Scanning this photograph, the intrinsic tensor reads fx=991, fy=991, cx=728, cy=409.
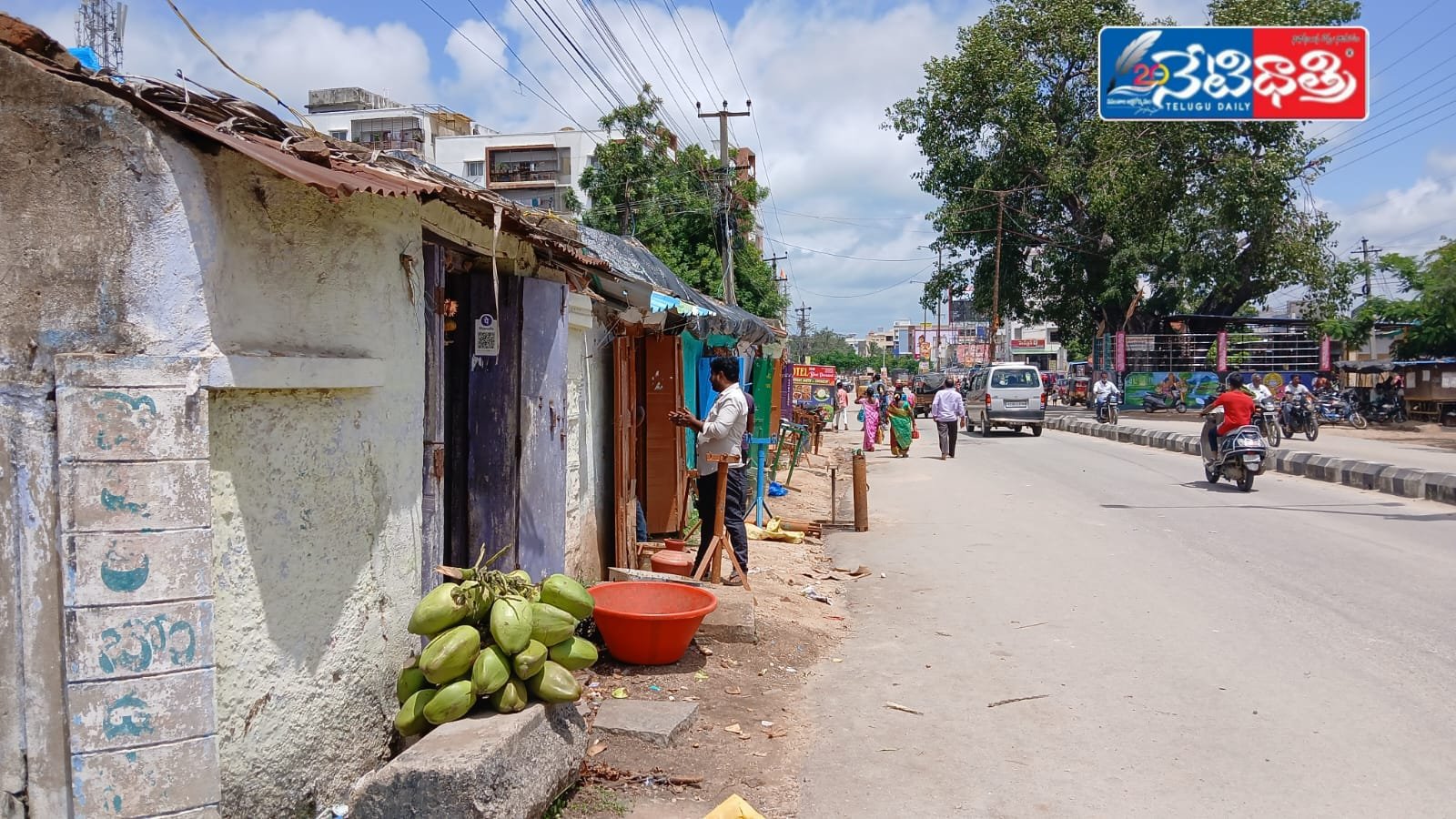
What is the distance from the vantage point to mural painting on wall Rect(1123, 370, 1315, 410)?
38.6 meters

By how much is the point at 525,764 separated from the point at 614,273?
14.3ft

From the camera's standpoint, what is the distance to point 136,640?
3.04m

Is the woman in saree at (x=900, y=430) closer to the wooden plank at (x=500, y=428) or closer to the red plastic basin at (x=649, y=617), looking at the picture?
the red plastic basin at (x=649, y=617)

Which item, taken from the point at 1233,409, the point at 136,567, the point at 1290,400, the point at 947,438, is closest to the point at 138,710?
the point at 136,567

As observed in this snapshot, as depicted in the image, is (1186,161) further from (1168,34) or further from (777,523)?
(777,523)

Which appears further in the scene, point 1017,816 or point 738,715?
point 738,715

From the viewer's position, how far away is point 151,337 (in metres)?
3.05

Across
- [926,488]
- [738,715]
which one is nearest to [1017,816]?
[738,715]

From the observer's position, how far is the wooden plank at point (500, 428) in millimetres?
5672

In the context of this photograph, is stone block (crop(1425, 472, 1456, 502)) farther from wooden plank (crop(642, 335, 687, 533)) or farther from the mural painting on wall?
the mural painting on wall

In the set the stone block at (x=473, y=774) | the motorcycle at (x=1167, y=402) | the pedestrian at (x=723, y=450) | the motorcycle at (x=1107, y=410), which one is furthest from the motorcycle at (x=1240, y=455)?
the motorcycle at (x=1167, y=402)

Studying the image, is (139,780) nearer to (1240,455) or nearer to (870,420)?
(1240,455)

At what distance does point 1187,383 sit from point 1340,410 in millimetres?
8389

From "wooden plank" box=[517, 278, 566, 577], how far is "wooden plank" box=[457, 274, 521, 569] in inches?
1.7
